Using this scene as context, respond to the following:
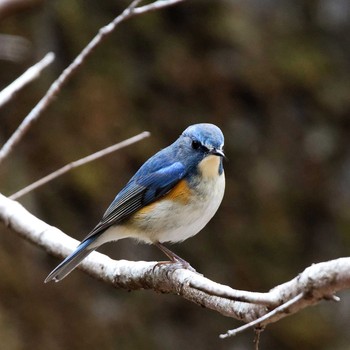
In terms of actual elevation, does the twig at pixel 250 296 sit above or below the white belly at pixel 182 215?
below

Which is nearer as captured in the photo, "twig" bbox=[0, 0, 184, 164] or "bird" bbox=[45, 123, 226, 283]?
"twig" bbox=[0, 0, 184, 164]

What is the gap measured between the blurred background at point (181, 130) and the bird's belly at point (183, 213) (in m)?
2.18

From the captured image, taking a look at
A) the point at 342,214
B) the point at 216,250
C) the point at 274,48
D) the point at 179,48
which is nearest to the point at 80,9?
the point at 179,48

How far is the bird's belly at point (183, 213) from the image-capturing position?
3.52 meters

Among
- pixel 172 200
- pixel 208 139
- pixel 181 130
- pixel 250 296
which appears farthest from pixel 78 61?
pixel 181 130

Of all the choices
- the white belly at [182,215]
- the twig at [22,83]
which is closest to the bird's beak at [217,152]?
the white belly at [182,215]

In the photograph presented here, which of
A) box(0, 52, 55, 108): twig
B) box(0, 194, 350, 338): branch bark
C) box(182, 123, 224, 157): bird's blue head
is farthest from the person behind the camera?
box(182, 123, 224, 157): bird's blue head

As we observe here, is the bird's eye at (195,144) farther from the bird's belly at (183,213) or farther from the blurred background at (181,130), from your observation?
the blurred background at (181,130)

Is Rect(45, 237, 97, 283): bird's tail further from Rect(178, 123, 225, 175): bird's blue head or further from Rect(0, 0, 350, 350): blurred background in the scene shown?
Rect(0, 0, 350, 350): blurred background

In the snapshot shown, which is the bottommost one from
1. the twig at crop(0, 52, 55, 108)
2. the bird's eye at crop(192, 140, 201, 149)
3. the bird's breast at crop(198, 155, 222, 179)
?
the bird's breast at crop(198, 155, 222, 179)

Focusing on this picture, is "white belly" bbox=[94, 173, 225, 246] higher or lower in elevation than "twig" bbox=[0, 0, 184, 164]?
lower

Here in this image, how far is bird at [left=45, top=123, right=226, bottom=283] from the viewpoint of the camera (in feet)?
11.5

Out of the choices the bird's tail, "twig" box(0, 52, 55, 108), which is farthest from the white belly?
"twig" box(0, 52, 55, 108)

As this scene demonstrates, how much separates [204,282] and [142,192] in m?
1.45
